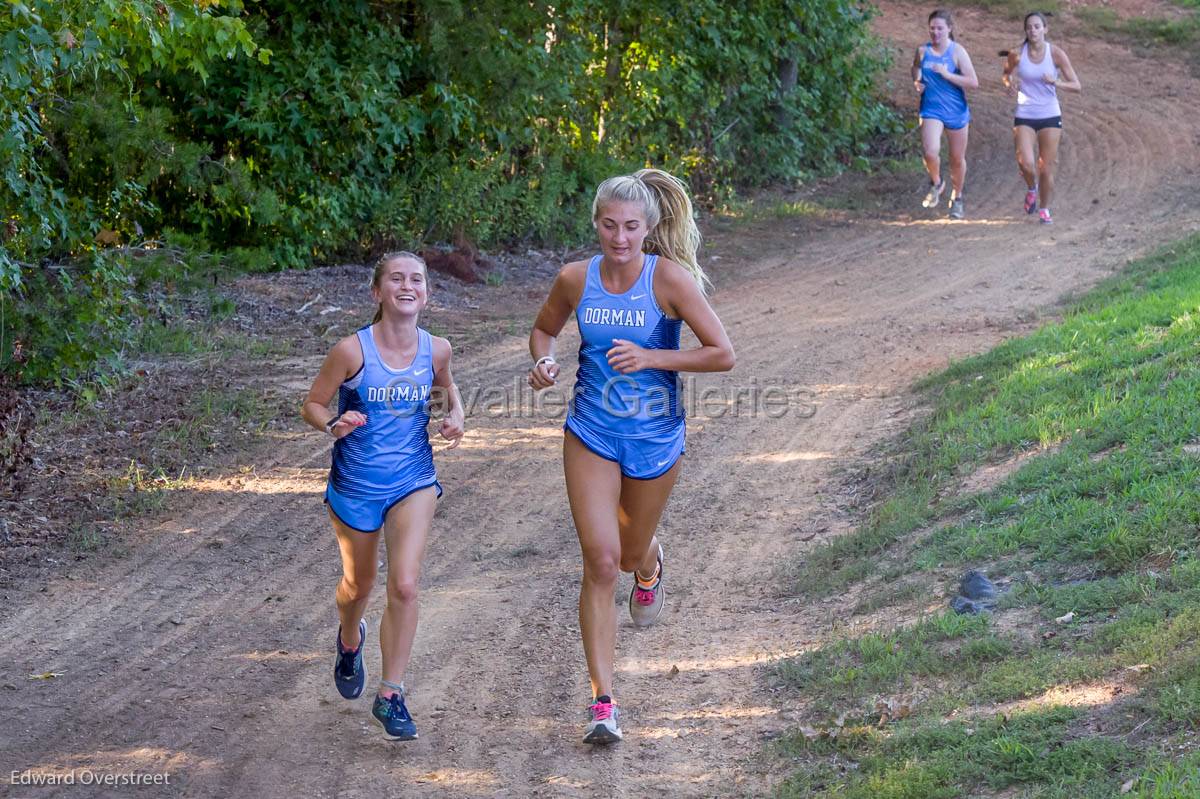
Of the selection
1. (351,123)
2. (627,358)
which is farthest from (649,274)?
(351,123)

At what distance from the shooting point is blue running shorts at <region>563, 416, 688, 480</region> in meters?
4.97

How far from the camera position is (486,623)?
613cm

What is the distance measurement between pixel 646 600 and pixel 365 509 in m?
1.41

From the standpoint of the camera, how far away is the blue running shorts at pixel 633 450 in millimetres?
4973

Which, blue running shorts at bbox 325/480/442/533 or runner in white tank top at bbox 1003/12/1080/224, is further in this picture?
runner in white tank top at bbox 1003/12/1080/224

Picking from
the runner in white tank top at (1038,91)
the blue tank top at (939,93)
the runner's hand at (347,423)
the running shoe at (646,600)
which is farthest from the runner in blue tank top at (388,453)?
the blue tank top at (939,93)

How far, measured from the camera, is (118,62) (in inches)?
316

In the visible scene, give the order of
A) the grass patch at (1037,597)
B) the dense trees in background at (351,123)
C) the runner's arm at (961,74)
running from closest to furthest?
the grass patch at (1037,597) → the dense trees in background at (351,123) → the runner's arm at (961,74)

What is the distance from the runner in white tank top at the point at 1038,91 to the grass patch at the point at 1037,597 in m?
6.71

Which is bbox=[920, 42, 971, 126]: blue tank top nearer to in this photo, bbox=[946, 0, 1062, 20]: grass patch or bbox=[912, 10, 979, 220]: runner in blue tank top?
bbox=[912, 10, 979, 220]: runner in blue tank top

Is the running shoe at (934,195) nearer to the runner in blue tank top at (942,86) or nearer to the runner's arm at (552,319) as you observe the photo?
the runner in blue tank top at (942,86)

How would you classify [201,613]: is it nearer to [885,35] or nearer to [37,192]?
[37,192]

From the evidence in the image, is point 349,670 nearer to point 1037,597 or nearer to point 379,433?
point 379,433

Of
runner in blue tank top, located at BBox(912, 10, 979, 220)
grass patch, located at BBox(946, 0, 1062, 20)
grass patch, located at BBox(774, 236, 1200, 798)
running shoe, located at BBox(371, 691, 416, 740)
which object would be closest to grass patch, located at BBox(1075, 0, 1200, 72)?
grass patch, located at BBox(946, 0, 1062, 20)
